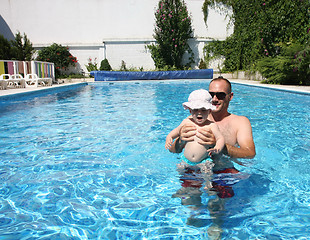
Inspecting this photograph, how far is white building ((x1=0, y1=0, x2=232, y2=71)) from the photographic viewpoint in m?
20.0

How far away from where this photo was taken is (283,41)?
40.3 feet

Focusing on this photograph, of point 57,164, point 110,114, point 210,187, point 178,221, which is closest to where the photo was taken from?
point 178,221

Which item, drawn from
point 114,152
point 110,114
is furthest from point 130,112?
point 114,152

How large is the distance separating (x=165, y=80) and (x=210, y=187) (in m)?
14.9

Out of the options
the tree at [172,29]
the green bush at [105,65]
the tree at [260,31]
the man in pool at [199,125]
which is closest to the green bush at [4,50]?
the green bush at [105,65]

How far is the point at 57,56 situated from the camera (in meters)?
18.4

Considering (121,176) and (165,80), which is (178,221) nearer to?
(121,176)

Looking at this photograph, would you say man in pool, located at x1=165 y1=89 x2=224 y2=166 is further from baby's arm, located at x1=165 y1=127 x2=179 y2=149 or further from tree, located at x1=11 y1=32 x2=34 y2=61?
tree, located at x1=11 y1=32 x2=34 y2=61

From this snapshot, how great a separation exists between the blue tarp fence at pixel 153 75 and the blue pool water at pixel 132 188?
40.2 feet

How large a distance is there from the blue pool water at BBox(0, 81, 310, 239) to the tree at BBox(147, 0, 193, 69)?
14.4m

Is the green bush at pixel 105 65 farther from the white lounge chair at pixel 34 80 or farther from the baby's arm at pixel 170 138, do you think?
the baby's arm at pixel 170 138

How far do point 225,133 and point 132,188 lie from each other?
1.07 meters

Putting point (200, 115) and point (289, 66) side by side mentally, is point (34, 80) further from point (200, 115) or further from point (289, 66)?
point (200, 115)

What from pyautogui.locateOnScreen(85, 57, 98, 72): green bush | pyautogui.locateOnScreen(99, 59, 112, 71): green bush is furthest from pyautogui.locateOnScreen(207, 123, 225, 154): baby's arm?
pyautogui.locateOnScreen(85, 57, 98, 72): green bush
